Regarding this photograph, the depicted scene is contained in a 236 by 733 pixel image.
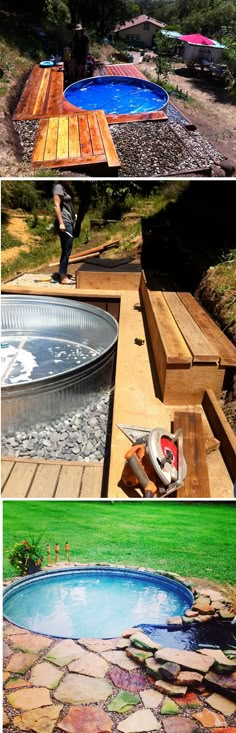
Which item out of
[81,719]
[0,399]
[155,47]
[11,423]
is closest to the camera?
[81,719]

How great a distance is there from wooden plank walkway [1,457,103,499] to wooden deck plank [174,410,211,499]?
1.28 feet

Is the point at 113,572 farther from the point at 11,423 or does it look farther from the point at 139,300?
the point at 139,300

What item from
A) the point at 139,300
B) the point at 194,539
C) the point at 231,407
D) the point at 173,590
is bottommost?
the point at 173,590

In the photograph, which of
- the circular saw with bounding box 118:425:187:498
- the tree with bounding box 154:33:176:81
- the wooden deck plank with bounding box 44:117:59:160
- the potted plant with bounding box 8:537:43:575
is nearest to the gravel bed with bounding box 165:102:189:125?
the tree with bounding box 154:33:176:81

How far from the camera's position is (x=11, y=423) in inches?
81.3

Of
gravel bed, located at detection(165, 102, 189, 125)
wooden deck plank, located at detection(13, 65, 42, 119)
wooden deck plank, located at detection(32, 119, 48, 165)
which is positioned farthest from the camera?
gravel bed, located at detection(165, 102, 189, 125)

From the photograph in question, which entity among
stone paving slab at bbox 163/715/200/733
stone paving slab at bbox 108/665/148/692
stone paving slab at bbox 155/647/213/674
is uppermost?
Answer: stone paving slab at bbox 155/647/213/674

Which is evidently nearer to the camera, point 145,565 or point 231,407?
point 145,565

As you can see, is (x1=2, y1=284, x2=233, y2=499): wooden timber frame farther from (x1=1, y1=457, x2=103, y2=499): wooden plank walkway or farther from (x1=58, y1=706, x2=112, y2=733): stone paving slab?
(x1=58, y1=706, x2=112, y2=733): stone paving slab

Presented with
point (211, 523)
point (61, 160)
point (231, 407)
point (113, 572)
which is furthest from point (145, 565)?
point (61, 160)

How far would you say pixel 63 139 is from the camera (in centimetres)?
534

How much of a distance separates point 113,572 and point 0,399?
75cm

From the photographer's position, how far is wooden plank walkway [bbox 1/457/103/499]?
5.75 ft

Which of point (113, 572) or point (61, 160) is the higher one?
point (61, 160)
